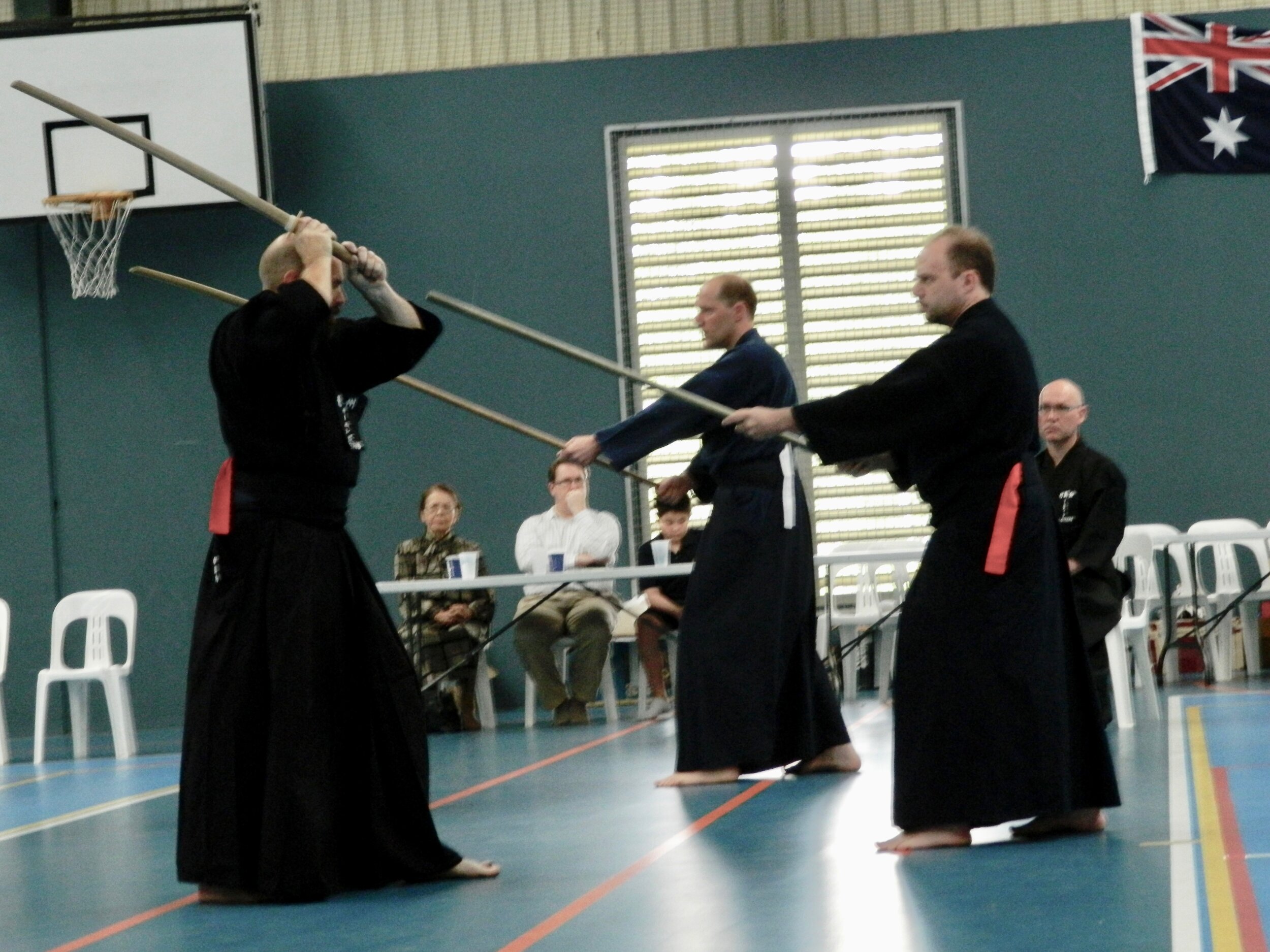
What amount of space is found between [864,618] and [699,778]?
3514 millimetres

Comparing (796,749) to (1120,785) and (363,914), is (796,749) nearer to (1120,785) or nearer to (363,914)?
(1120,785)

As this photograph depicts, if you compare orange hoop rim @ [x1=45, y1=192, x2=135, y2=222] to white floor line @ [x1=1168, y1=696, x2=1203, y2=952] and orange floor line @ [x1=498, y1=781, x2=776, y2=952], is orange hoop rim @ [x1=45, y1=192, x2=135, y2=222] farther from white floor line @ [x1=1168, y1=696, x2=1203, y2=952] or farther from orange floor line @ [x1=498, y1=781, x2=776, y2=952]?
white floor line @ [x1=1168, y1=696, x2=1203, y2=952]

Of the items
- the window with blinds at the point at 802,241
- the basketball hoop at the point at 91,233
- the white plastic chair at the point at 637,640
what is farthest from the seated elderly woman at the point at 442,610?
the basketball hoop at the point at 91,233

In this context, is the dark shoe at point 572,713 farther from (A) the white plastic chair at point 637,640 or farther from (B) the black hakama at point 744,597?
(B) the black hakama at point 744,597

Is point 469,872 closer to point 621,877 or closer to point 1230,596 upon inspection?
point 621,877

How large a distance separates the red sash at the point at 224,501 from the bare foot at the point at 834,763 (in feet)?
7.61

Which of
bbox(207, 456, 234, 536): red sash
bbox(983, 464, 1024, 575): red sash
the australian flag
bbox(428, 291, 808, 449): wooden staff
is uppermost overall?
the australian flag

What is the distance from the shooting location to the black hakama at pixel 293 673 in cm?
315

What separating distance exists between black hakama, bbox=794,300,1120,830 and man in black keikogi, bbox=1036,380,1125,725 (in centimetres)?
214

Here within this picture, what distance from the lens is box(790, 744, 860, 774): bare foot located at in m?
5.04

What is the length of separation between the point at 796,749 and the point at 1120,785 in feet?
3.09

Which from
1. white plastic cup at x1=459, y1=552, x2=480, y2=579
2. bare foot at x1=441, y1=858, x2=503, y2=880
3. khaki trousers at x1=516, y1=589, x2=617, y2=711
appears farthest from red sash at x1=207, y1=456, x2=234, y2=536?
khaki trousers at x1=516, y1=589, x2=617, y2=711

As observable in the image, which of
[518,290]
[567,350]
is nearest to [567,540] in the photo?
[518,290]

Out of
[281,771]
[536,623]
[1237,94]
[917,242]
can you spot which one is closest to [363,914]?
[281,771]
